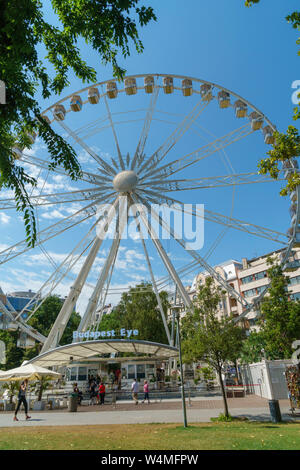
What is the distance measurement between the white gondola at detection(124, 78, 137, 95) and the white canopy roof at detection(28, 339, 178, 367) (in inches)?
727

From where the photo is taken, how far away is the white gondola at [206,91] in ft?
86.5

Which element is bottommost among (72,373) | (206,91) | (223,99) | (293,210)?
(72,373)

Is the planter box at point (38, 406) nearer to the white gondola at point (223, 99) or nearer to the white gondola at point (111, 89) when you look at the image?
the white gondola at point (111, 89)

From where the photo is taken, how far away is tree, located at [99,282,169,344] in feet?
147

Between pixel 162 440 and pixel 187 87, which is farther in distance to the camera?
pixel 187 87

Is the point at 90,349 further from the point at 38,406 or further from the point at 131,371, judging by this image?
the point at 131,371

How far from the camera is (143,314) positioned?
45625 mm

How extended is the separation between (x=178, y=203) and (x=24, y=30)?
19881mm

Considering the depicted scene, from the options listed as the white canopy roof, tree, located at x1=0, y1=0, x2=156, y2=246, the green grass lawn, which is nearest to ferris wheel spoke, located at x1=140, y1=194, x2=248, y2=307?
the white canopy roof

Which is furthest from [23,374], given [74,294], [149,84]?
[149,84]

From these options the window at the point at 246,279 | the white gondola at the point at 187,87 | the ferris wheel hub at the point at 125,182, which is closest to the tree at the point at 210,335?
the ferris wheel hub at the point at 125,182

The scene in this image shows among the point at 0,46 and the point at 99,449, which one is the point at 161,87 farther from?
the point at 99,449

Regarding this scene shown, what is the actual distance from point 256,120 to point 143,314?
1146 inches
